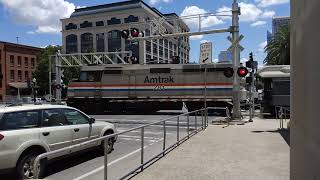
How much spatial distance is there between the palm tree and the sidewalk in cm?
3479

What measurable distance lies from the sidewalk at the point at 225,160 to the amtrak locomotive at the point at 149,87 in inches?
636

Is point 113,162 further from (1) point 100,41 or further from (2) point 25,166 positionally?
(1) point 100,41

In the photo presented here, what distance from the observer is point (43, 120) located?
9922 mm

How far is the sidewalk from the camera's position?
8875 mm

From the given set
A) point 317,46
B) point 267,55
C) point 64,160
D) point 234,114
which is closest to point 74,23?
point 267,55

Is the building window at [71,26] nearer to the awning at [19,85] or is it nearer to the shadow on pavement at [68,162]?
the awning at [19,85]

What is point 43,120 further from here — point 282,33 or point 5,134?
point 282,33

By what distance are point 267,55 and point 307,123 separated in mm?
52094

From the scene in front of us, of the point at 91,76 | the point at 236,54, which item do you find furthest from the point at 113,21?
the point at 236,54

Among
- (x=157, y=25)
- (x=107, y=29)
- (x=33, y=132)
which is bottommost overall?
(x=33, y=132)

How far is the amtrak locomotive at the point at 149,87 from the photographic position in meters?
31.7

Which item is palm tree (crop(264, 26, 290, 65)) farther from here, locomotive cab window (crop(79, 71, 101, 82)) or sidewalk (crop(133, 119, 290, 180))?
sidewalk (crop(133, 119, 290, 180))

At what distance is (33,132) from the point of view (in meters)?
9.30

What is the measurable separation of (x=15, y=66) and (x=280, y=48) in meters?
60.1
